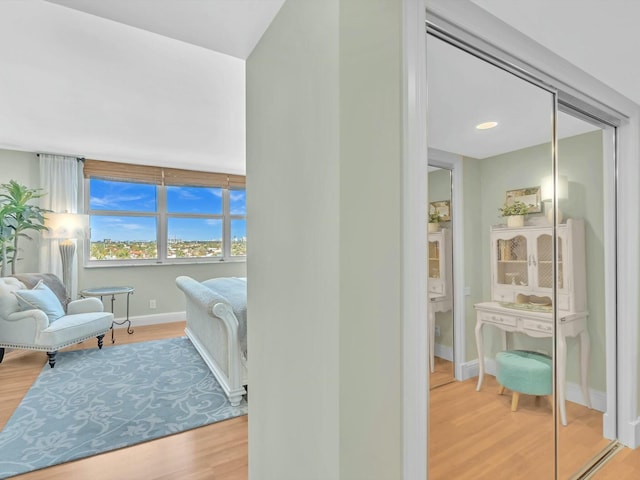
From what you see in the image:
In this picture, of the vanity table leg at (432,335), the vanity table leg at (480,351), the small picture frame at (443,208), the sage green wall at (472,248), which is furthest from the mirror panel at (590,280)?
the vanity table leg at (432,335)

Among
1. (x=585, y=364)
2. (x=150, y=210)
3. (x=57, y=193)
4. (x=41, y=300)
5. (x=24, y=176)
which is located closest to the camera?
(x=585, y=364)

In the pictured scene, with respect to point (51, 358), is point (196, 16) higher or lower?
higher

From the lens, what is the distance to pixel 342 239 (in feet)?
3.02

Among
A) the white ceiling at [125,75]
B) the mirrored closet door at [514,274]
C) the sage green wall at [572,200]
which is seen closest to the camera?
the white ceiling at [125,75]

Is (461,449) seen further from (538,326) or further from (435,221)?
(435,221)

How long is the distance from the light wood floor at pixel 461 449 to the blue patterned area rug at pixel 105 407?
0.12m

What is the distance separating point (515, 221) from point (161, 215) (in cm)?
519

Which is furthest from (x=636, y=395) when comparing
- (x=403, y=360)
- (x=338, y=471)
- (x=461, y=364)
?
(x=338, y=471)

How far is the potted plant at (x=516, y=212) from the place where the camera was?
5.64 ft

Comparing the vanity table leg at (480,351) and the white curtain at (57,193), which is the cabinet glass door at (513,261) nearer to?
the vanity table leg at (480,351)

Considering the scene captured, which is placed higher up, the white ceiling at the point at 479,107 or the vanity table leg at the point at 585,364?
the white ceiling at the point at 479,107

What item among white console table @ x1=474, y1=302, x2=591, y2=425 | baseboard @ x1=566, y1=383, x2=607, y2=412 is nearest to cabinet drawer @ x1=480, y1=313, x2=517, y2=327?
white console table @ x1=474, y1=302, x2=591, y2=425

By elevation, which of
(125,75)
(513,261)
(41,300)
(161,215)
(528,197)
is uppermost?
(125,75)

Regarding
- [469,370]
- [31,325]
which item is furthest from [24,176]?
[469,370]
